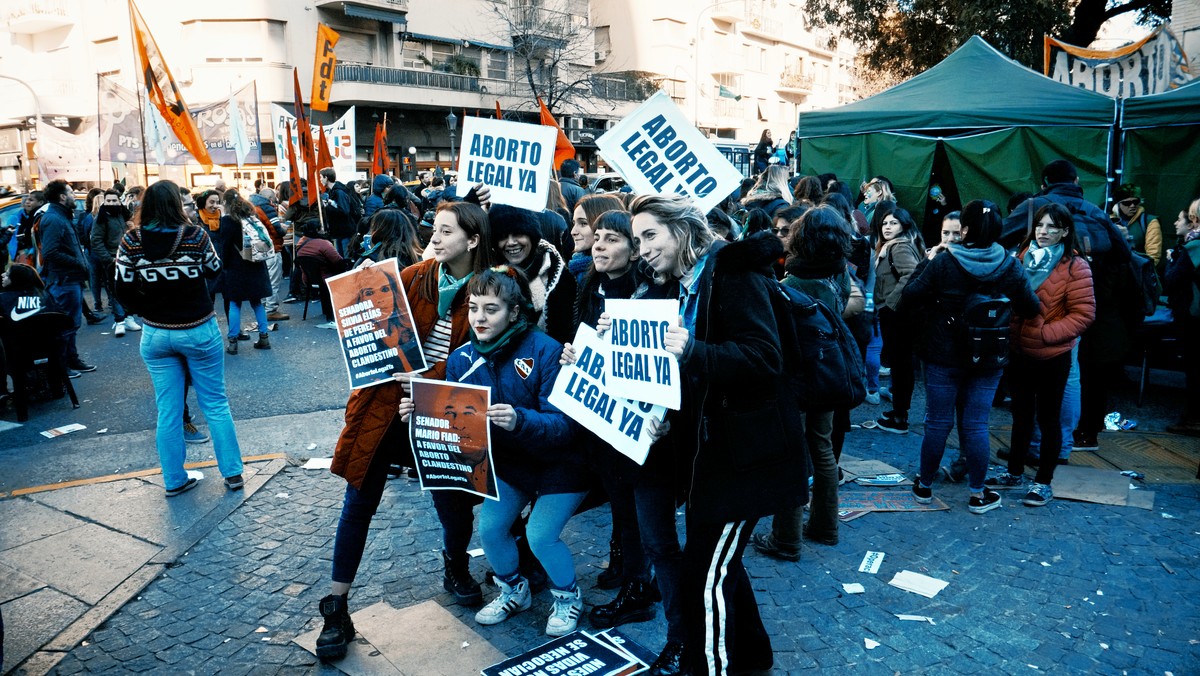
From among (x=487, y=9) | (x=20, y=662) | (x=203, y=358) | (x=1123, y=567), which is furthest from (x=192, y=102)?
(x=1123, y=567)

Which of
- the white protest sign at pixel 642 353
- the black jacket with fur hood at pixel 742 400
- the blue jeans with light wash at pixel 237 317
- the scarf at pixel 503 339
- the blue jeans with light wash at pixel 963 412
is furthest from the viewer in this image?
the blue jeans with light wash at pixel 237 317

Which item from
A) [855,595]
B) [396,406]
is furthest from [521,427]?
[855,595]

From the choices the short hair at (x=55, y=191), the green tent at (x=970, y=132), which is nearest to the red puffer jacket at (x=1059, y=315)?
the green tent at (x=970, y=132)

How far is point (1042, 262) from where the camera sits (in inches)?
209

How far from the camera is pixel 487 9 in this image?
36438mm

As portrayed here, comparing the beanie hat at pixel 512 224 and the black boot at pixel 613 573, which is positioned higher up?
the beanie hat at pixel 512 224

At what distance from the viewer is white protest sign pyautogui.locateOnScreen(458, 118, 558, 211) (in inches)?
164

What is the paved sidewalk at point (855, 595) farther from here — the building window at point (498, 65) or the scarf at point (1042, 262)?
the building window at point (498, 65)

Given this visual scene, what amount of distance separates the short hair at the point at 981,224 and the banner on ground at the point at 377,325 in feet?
10.9

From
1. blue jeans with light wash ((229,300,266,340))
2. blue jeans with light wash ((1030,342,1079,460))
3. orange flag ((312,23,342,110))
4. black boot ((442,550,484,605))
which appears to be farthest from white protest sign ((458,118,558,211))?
orange flag ((312,23,342,110))

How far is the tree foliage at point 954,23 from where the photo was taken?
52.9 ft

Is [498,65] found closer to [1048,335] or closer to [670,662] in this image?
[1048,335]

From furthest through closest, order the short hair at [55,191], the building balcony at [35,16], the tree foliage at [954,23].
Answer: the building balcony at [35,16] < the tree foliage at [954,23] < the short hair at [55,191]

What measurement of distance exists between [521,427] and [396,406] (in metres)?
0.65
